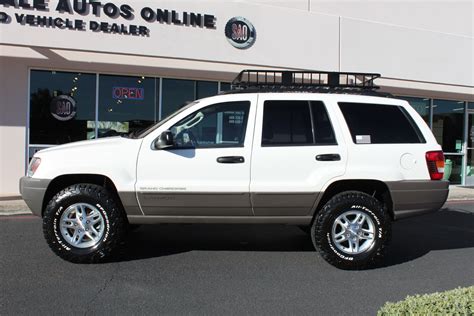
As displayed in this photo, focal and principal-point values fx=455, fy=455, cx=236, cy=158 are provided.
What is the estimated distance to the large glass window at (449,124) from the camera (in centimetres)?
1478

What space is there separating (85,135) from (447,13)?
11831mm

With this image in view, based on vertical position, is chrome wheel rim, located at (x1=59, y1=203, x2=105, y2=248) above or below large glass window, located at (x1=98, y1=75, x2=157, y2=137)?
below

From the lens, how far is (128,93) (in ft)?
36.6

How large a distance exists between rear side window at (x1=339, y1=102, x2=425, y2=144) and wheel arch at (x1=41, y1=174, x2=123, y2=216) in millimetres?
2840

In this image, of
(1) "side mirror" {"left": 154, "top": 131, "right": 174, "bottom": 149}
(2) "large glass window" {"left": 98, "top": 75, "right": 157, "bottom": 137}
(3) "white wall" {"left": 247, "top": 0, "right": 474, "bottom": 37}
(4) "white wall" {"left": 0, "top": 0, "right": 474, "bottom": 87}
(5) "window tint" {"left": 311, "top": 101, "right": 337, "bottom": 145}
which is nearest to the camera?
(1) "side mirror" {"left": 154, "top": 131, "right": 174, "bottom": 149}

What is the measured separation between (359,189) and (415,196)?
64 cm

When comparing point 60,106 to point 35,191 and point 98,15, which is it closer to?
point 98,15

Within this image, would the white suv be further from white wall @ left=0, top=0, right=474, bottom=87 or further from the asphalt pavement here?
white wall @ left=0, top=0, right=474, bottom=87

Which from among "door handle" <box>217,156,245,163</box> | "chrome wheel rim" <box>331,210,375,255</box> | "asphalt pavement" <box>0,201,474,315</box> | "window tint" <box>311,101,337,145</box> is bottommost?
"asphalt pavement" <box>0,201,474,315</box>

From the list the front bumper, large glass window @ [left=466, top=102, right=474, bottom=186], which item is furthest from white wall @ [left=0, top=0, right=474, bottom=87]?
the front bumper

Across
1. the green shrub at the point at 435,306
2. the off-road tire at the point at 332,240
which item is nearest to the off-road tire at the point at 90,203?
the off-road tire at the point at 332,240

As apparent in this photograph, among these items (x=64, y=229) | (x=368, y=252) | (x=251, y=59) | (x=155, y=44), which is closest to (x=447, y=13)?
(x=251, y=59)

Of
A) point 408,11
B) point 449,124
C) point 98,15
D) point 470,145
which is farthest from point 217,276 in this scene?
point 470,145

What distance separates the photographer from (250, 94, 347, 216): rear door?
513 cm
